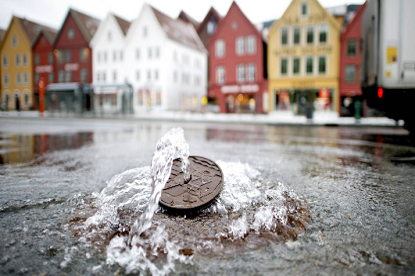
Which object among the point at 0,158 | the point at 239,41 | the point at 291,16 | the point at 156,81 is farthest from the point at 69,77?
the point at 0,158

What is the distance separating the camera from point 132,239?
2.78 meters

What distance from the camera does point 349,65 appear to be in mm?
32875

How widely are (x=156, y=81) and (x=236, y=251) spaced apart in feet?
136

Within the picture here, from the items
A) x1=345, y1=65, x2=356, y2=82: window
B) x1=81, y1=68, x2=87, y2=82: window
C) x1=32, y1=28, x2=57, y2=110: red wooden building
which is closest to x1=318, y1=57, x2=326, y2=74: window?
x1=345, y1=65, x2=356, y2=82: window

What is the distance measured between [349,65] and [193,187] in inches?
1318

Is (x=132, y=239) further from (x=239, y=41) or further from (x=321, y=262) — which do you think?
(x=239, y=41)

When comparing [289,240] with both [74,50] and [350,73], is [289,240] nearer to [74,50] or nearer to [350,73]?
[350,73]

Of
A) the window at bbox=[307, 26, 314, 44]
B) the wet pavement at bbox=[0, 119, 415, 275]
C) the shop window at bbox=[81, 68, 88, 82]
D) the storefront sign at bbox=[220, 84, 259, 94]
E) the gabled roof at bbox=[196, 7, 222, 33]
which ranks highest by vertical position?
the gabled roof at bbox=[196, 7, 222, 33]

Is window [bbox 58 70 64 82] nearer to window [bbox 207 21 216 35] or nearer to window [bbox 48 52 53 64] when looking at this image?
window [bbox 48 52 53 64]

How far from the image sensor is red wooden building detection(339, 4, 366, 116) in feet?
106

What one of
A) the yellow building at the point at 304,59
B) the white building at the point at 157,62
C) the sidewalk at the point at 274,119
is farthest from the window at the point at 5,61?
the yellow building at the point at 304,59

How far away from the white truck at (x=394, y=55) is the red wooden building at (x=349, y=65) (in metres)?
24.0

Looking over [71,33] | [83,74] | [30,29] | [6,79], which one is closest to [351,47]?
[83,74]

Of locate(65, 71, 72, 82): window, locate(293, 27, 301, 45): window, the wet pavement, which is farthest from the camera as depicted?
locate(65, 71, 72, 82): window
